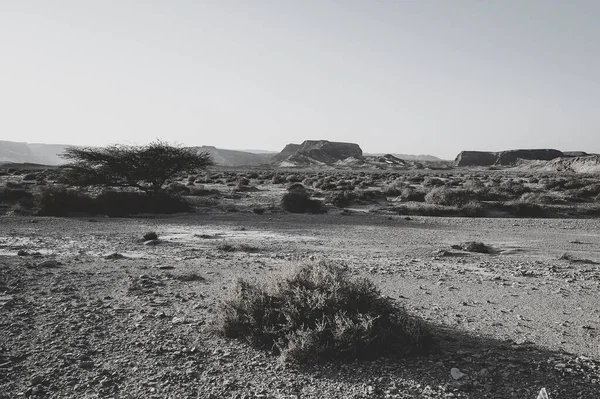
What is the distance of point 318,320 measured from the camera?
4.84 meters

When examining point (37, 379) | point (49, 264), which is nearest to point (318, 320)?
point (37, 379)

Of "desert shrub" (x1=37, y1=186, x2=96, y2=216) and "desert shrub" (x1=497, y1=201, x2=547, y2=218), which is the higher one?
"desert shrub" (x1=497, y1=201, x2=547, y2=218)

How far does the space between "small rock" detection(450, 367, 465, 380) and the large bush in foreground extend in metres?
0.48

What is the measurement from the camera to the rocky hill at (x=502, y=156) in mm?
127875

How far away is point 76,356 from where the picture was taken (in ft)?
15.6

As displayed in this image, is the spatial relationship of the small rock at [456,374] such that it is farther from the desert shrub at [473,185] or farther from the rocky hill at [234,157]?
the rocky hill at [234,157]

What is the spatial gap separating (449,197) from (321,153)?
126 m

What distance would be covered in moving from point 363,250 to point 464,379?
7.64m

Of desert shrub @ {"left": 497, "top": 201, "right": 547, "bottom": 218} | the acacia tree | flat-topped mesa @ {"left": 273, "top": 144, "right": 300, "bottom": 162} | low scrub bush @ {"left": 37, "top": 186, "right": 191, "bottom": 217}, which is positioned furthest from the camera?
flat-topped mesa @ {"left": 273, "top": 144, "right": 300, "bottom": 162}

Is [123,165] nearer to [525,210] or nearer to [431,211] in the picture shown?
[431,211]

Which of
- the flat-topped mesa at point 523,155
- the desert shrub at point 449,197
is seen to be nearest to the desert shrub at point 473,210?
the desert shrub at point 449,197

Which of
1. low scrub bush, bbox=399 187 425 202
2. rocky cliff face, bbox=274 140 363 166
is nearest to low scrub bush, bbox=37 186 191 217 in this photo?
low scrub bush, bbox=399 187 425 202

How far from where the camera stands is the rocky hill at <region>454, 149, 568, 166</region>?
5034 inches

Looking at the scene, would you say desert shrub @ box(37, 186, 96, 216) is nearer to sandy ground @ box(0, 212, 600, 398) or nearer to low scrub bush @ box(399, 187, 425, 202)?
sandy ground @ box(0, 212, 600, 398)
